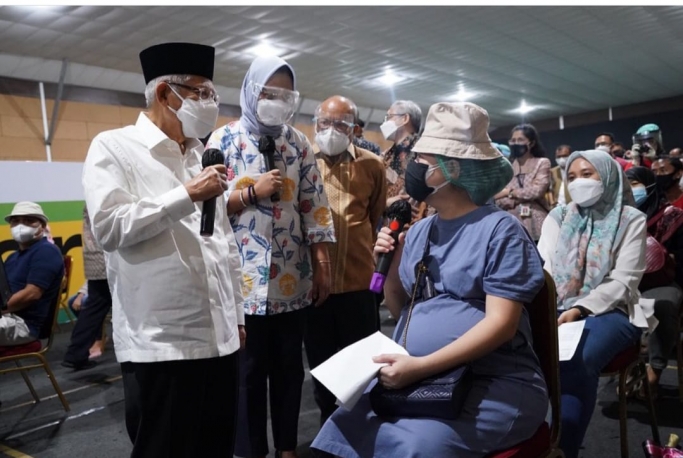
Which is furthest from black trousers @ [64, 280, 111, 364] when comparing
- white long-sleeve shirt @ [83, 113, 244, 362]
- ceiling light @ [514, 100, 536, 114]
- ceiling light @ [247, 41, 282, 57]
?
ceiling light @ [514, 100, 536, 114]

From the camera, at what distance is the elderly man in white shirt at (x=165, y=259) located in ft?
4.58

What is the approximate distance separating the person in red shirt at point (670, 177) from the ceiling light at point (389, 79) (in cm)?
514

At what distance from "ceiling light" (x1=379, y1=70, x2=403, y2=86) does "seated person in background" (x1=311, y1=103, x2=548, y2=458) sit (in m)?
7.50

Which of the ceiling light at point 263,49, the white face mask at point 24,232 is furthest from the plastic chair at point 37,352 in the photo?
the ceiling light at point 263,49

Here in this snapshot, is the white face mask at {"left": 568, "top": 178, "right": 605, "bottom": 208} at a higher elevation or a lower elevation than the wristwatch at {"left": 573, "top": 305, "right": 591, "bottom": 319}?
higher

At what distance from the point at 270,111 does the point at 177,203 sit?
0.75 meters

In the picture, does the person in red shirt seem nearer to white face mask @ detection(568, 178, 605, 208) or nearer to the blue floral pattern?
white face mask @ detection(568, 178, 605, 208)

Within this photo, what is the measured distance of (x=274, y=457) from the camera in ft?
8.15

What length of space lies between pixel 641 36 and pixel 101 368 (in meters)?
8.01

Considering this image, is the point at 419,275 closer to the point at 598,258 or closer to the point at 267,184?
the point at 267,184

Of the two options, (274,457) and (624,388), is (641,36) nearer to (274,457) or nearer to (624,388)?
(624,388)

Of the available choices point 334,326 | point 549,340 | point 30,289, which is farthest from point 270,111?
point 30,289

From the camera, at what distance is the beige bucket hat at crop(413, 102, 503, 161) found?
4.88 feet

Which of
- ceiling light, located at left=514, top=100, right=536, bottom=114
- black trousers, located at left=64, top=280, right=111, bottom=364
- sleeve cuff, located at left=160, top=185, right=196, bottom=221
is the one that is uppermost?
ceiling light, located at left=514, top=100, right=536, bottom=114
